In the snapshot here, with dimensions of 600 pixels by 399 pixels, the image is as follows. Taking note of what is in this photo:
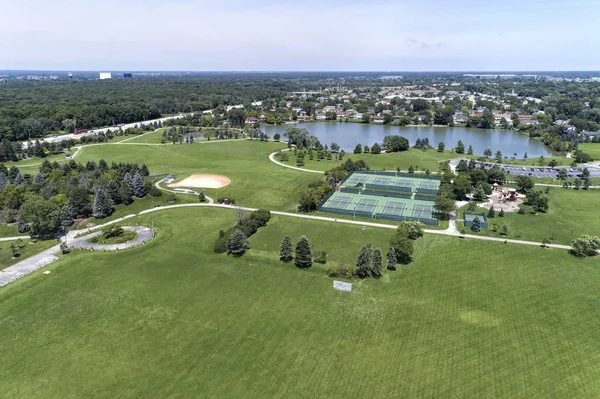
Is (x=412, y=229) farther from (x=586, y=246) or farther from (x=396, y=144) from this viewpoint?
(x=396, y=144)

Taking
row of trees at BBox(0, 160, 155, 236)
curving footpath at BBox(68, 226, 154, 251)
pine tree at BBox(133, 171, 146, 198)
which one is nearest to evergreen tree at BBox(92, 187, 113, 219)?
row of trees at BBox(0, 160, 155, 236)

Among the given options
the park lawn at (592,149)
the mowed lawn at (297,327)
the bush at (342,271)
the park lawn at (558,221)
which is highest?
the park lawn at (592,149)

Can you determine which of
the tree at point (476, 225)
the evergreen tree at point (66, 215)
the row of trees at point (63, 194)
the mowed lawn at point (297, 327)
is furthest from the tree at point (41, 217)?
the tree at point (476, 225)

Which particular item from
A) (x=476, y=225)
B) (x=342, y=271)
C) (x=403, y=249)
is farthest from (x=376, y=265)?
(x=476, y=225)

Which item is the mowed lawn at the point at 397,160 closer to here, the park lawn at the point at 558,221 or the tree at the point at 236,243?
the park lawn at the point at 558,221

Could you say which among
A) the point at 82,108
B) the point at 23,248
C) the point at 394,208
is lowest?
the point at 23,248
